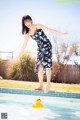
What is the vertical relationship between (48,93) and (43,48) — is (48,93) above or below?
below

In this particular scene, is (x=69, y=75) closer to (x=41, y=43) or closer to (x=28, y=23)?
(x=41, y=43)

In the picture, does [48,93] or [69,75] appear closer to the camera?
[48,93]

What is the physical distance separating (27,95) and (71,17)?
267 cm

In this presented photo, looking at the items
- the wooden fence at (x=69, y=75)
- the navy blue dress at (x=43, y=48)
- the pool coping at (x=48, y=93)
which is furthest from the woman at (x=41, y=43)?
the wooden fence at (x=69, y=75)

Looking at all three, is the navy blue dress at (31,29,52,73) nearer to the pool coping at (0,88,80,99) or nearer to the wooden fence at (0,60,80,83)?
the pool coping at (0,88,80,99)

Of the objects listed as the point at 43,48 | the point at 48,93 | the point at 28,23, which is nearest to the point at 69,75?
the point at 48,93

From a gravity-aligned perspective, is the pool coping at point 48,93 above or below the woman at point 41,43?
below

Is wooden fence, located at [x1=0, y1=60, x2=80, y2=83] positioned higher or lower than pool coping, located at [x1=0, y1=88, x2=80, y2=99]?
higher

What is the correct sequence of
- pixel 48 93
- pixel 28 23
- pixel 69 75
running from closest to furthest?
pixel 28 23 < pixel 48 93 < pixel 69 75

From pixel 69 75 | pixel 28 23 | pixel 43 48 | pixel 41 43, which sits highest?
pixel 28 23

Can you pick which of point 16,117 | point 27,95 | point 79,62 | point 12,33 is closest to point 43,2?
point 12,33

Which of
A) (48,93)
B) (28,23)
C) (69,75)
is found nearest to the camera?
(28,23)

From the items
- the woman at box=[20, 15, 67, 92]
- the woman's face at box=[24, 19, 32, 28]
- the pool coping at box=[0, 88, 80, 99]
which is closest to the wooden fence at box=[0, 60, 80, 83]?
the pool coping at box=[0, 88, 80, 99]

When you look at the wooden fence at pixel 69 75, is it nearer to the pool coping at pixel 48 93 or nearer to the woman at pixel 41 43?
the pool coping at pixel 48 93
